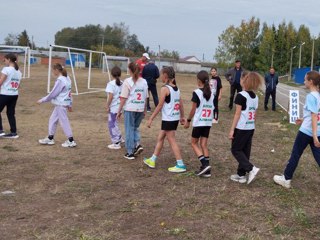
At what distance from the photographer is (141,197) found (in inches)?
221

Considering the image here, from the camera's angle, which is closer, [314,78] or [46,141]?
[314,78]

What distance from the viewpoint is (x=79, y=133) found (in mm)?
10109

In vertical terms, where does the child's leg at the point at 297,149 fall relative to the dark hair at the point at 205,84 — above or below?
below

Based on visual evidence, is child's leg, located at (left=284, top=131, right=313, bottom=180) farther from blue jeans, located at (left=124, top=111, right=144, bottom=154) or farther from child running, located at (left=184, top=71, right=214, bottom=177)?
blue jeans, located at (left=124, top=111, right=144, bottom=154)

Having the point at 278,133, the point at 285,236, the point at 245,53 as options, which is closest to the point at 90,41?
the point at 245,53

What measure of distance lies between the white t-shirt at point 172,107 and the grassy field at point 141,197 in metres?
0.87

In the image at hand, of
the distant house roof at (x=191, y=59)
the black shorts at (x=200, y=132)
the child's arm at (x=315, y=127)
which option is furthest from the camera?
the distant house roof at (x=191, y=59)

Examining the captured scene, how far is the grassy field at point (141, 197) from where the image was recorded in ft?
15.0

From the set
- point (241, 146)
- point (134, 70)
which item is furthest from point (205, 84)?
point (134, 70)

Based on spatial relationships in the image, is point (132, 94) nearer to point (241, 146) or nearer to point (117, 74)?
point (117, 74)

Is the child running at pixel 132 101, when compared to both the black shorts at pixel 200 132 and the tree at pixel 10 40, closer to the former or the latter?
the black shorts at pixel 200 132

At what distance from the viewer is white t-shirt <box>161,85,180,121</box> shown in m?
6.66

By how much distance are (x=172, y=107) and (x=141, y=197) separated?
1649mm

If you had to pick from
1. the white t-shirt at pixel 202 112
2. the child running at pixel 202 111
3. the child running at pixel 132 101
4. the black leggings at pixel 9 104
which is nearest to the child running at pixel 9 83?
the black leggings at pixel 9 104
